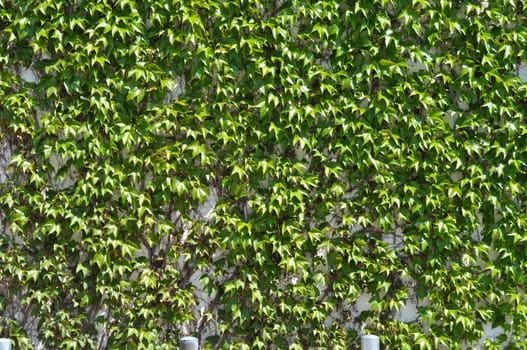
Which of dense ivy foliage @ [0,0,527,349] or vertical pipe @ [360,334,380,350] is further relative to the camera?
dense ivy foliage @ [0,0,527,349]

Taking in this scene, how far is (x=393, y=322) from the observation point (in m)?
4.20

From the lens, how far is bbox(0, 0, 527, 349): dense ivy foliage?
4.05m

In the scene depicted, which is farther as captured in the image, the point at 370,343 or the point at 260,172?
the point at 260,172

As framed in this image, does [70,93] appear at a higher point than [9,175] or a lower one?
higher

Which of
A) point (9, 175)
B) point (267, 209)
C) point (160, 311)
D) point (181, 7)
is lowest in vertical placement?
point (160, 311)

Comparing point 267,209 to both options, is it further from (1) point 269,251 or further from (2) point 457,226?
(2) point 457,226

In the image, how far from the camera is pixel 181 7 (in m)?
4.02

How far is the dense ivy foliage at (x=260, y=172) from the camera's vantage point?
4047mm

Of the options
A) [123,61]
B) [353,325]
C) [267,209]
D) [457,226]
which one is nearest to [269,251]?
[267,209]

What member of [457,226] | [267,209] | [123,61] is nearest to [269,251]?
[267,209]

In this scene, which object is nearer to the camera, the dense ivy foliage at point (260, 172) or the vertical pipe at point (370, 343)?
the vertical pipe at point (370, 343)

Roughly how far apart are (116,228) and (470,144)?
217 centimetres

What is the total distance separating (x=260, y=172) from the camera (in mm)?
4102

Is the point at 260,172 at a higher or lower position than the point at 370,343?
lower
